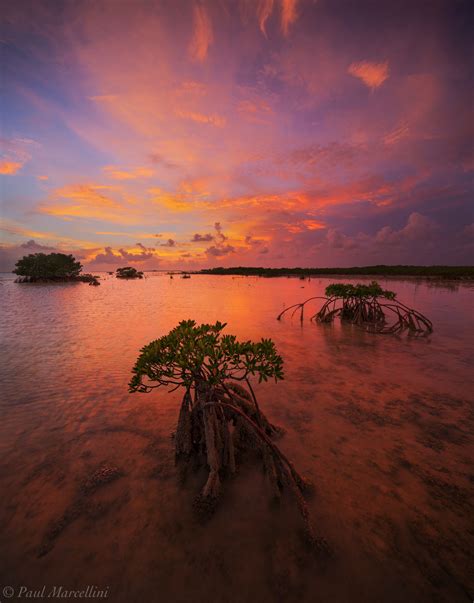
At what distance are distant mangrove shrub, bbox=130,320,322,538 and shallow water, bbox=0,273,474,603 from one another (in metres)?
0.36

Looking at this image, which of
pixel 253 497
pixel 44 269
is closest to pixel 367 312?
pixel 253 497

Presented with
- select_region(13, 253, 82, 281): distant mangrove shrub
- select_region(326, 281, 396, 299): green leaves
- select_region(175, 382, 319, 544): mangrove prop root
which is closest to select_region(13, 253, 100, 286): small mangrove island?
select_region(13, 253, 82, 281): distant mangrove shrub

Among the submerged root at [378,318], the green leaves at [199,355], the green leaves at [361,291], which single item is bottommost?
the submerged root at [378,318]

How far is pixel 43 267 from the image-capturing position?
61.9 metres

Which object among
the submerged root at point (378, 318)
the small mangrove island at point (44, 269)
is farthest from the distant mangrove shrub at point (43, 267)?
the submerged root at point (378, 318)

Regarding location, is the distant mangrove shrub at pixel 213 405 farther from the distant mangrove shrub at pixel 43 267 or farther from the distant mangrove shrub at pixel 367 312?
the distant mangrove shrub at pixel 43 267

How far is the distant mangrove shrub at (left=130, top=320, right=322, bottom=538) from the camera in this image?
14.3ft

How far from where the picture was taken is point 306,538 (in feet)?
12.2

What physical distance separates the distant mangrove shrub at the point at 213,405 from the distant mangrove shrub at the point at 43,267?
72.3m

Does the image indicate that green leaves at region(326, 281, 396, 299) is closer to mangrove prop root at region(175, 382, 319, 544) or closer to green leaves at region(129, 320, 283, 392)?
mangrove prop root at region(175, 382, 319, 544)

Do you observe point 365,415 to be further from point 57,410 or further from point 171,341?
point 57,410

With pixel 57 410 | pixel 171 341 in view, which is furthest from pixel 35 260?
pixel 171 341

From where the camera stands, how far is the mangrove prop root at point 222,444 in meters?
4.24

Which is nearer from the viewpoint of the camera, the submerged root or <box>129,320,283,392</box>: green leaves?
<box>129,320,283,392</box>: green leaves
